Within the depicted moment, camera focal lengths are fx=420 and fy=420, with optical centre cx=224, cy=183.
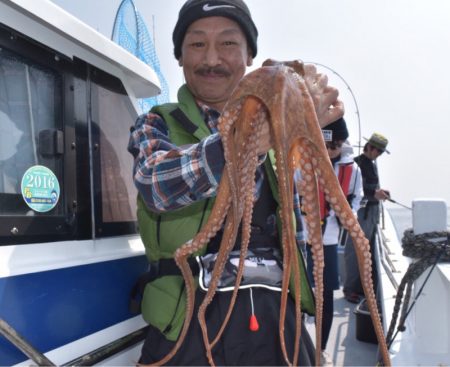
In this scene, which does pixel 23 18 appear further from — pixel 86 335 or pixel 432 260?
pixel 432 260

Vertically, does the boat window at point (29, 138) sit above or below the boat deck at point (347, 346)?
above

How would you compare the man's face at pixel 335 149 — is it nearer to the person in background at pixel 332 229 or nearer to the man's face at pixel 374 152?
the person in background at pixel 332 229

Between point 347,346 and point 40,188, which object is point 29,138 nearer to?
point 40,188

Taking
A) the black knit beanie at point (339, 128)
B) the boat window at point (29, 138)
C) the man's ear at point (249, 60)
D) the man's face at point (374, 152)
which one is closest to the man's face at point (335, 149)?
the black knit beanie at point (339, 128)

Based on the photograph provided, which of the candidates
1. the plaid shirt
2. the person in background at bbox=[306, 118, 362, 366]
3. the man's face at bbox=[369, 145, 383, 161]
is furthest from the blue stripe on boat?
the man's face at bbox=[369, 145, 383, 161]

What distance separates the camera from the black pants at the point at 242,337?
5.07ft

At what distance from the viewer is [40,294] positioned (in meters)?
1.54

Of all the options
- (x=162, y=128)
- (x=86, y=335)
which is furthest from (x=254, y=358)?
(x=162, y=128)

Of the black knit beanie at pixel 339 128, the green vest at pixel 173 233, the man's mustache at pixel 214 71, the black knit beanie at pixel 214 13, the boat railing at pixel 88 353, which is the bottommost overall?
the boat railing at pixel 88 353

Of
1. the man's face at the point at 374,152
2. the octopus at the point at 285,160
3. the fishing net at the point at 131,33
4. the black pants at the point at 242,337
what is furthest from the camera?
the man's face at the point at 374,152

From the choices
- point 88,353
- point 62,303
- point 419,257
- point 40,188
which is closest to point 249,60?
point 40,188

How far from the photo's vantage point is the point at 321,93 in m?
1.13

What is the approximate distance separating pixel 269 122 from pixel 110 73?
1552mm

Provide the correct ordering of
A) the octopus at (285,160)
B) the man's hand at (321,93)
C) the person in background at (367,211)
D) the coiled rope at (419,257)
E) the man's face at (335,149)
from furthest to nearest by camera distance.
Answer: the person in background at (367,211) → the man's face at (335,149) → the coiled rope at (419,257) → the man's hand at (321,93) → the octopus at (285,160)
